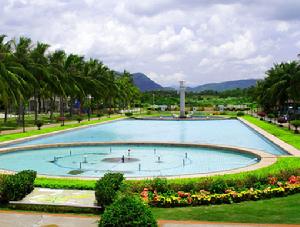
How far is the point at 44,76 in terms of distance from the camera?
126 feet

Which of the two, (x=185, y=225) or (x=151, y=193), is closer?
(x=185, y=225)

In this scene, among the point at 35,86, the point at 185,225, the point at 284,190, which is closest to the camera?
the point at 185,225

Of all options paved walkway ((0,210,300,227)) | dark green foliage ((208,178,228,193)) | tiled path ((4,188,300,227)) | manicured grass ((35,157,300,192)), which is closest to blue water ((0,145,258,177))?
manicured grass ((35,157,300,192))

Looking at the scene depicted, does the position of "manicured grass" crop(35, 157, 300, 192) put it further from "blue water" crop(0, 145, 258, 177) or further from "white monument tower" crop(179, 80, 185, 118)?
"white monument tower" crop(179, 80, 185, 118)

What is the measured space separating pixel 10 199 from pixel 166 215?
3641mm

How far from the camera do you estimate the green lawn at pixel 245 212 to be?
834 cm

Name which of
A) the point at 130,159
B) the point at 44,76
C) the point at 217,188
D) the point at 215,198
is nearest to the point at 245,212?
the point at 215,198

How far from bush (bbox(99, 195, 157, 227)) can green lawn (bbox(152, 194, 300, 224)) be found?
6.10ft

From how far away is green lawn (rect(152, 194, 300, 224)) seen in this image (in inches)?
328

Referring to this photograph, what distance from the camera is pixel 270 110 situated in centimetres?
5769

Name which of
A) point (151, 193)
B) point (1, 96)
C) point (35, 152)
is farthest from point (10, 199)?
point (1, 96)

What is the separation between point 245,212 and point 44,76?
32.2m

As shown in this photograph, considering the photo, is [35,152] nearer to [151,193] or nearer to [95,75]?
[151,193]

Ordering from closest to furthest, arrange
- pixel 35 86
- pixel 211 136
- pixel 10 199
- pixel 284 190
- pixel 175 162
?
pixel 10 199 → pixel 284 190 → pixel 175 162 → pixel 211 136 → pixel 35 86
